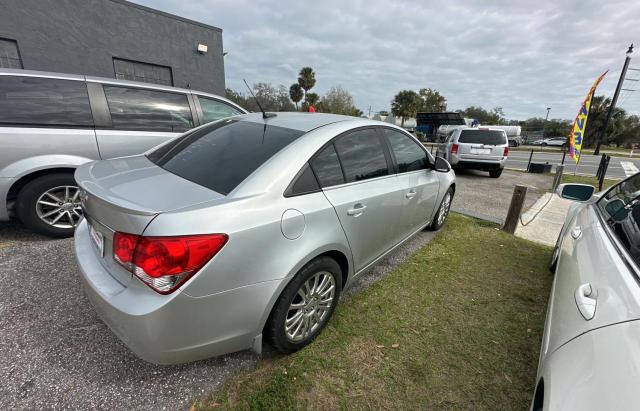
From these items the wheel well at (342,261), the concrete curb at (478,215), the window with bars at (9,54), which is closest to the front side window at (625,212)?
the wheel well at (342,261)

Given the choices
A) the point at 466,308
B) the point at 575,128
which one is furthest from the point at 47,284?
the point at 575,128

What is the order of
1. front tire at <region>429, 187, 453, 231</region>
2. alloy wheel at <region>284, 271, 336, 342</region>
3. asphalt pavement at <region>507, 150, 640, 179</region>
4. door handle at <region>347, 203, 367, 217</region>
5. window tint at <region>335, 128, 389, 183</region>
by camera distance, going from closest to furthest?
1. alloy wheel at <region>284, 271, 336, 342</region>
2. door handle at <region>347, 203, 367, 217</region>
3. window tint at <region>335, 128, 389, 183</region>
4. front tire at <region>429, 187, 453, 231</region>
5. asphalt pavement at <region>507, 150, 640, 179</region>

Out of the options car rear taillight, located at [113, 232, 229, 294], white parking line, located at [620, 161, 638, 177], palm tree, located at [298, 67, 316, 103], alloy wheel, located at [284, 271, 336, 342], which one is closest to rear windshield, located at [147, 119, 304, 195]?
car rear taillight, located at [113, 232, 229, 294]

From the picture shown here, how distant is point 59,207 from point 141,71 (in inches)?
343

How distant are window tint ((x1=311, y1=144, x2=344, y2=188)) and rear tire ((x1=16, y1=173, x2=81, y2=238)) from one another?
305 cm

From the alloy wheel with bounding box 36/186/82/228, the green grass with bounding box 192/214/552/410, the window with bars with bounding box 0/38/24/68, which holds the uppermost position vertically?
the window with bars with bounding box 0/38/24/68

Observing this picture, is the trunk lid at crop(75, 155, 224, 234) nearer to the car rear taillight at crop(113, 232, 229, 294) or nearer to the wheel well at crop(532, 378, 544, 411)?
the car rear taillight at crop(113, 232, 229, 294)

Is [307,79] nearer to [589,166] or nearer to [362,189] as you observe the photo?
[589,166]

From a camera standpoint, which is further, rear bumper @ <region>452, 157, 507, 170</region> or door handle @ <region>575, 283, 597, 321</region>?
rear bumper @ <region>452, 157, 507, 170</region>

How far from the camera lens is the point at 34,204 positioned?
3123 millimetres

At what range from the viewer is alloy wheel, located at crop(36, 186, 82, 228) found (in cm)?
321

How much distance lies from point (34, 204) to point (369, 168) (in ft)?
11.7

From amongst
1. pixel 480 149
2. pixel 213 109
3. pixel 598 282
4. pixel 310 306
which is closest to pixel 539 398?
pixel 598 282

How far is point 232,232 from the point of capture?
1.48 meters
